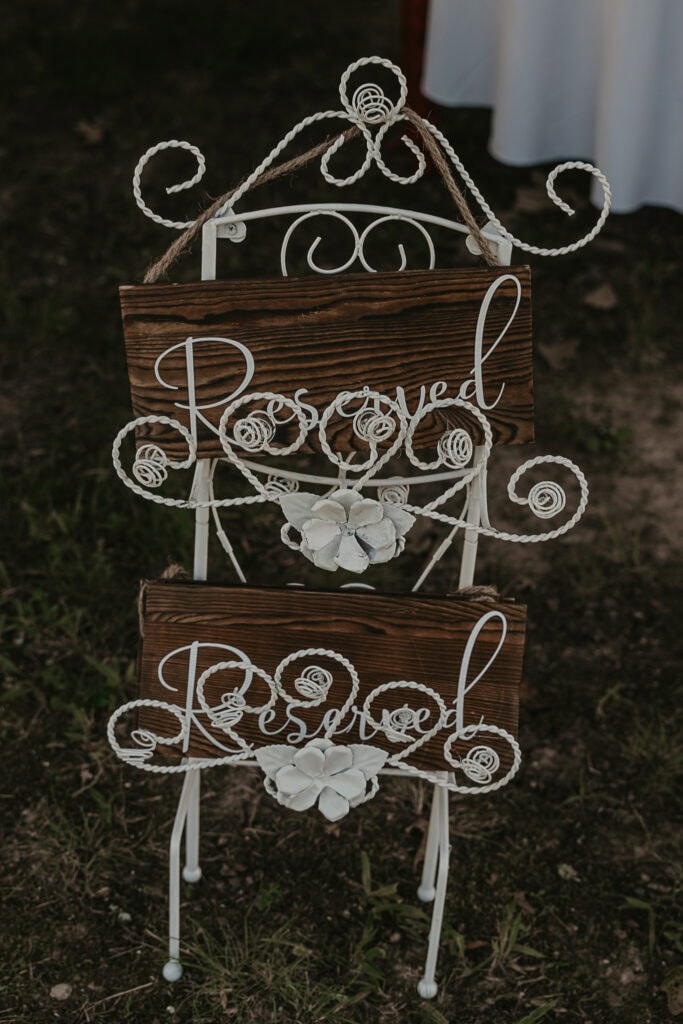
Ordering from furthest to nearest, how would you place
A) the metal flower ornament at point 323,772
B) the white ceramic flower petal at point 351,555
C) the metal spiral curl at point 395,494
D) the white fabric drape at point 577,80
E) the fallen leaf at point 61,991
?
the white fabric drape at point 577,80
the fallen leaf at point 61,991
the metal spiral curl at point 395,494
the metal flower ornament at point 323,772
the white ceramic flower petal at point 351,555

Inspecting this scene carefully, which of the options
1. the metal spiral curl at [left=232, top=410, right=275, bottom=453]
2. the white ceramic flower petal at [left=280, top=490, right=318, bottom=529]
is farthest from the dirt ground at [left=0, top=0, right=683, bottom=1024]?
the white ceramic flower petal at [left=280, top=490, right=318, bottom=529]

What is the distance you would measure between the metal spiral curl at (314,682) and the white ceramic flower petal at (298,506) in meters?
0.22

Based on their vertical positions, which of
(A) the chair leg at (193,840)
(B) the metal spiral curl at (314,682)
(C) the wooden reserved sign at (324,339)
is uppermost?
(C) the wooden reserved sign at (324,339)

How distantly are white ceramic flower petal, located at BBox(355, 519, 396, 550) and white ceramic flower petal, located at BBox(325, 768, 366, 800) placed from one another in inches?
12.8

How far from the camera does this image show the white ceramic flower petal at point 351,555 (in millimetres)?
1471

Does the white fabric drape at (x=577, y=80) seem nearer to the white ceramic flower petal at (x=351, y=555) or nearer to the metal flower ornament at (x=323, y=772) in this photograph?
the white ceramic flower petal at (x=351, y=555)

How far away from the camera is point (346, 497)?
4.86 ft

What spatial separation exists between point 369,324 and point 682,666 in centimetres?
127

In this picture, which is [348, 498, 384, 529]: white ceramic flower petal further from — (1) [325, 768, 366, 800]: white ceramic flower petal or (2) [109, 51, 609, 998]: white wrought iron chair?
(1) [325, 768, 366, 800]: white ceramic flower petal

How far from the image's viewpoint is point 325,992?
1.86 m

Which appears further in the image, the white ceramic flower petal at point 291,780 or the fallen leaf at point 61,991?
the fallen leaf at point 61,991

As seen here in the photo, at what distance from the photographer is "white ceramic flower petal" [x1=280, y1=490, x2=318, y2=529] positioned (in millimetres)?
1492

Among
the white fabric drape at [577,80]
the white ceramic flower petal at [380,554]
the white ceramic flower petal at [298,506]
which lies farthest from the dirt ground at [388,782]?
the white fabric drape at [577,80]

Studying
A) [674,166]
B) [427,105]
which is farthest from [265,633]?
[427,105]
